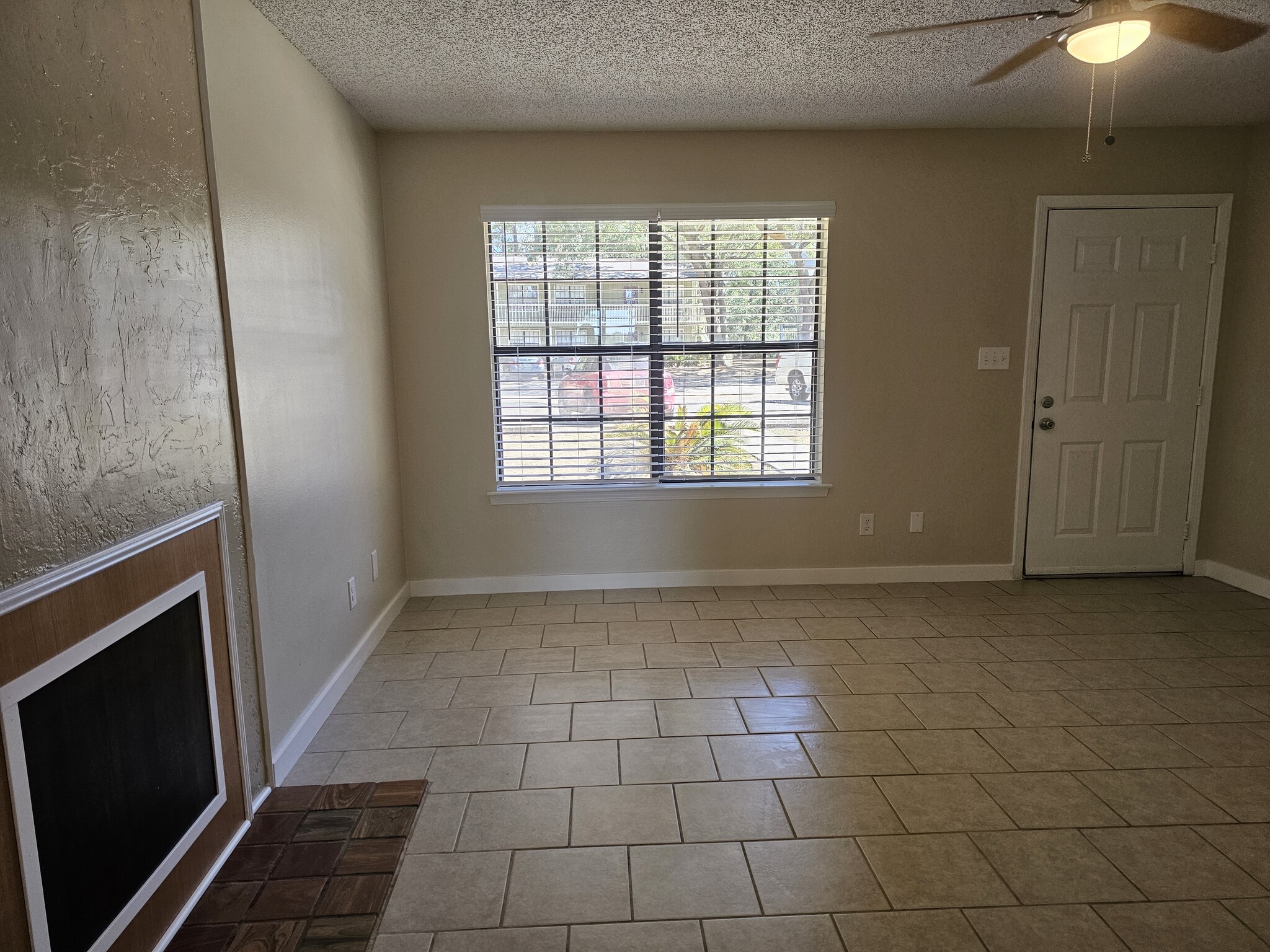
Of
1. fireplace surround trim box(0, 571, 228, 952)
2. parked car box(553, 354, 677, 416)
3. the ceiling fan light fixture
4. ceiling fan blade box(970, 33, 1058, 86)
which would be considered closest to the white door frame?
ceiling fan blade box(970, 33, 1058, 86)

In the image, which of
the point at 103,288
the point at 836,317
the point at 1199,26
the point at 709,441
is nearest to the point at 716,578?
the point at 709,441

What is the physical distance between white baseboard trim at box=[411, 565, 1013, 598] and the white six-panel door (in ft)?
1.43

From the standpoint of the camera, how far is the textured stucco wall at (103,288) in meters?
1.31

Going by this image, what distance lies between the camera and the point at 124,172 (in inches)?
64.5

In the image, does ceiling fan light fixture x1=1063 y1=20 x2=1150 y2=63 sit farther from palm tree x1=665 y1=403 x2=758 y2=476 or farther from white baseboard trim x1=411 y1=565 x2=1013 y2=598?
white baseboard trim x1=411 y1=565 x2=1013 y2=598

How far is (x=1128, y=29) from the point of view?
1.90 metres

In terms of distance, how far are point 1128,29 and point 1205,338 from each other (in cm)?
280

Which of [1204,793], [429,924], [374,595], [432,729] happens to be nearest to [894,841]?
[1204,793]

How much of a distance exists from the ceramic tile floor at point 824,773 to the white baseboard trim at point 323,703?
0.20 feet

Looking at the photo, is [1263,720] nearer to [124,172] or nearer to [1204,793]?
[1204,793]

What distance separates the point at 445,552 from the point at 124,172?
105 inches

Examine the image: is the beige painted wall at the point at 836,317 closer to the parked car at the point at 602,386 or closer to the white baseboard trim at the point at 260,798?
the parked car at the point at 602,386

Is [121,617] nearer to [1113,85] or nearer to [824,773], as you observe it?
[824,773]

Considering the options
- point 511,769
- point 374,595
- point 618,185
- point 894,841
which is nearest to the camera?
point 894,841
